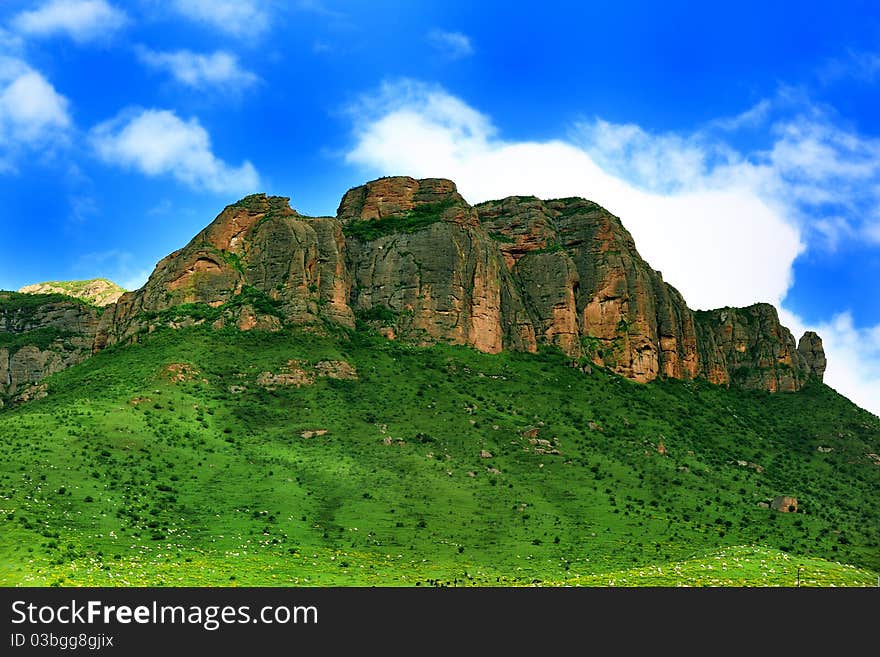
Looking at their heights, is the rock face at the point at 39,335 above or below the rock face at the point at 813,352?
above

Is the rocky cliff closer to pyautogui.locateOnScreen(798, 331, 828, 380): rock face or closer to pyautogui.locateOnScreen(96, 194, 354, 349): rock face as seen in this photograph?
pyautogui.locateOnScreen(96, 194, 354, 349): rock face

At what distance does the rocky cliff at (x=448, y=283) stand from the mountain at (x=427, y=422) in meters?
0.42

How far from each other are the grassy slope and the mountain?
344 millimetres

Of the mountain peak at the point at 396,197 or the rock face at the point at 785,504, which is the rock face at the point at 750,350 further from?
the rock face at the point at 785,504

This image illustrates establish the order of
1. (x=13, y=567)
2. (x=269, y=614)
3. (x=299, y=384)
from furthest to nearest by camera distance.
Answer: (x=299, y=384), (x=13, y=567), (x=269, y=614)

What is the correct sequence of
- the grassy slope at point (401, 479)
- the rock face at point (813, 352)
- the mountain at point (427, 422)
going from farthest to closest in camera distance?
the rock face at point (813, 352), the mountain at point (427, 422), the grassy slope at point (401, 479)

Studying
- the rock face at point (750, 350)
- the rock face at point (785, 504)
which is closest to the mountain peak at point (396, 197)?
the rock face at point (750, 350)

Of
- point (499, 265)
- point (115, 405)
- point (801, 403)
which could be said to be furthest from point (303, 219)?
point (801, 403)

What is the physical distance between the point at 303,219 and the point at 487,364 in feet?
124

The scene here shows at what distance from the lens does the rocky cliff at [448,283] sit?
405 ft

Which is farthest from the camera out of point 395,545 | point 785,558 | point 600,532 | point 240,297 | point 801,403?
point 801,403

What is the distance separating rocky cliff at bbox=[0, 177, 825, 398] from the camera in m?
123

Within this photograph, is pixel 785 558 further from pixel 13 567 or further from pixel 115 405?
pixel 115 405

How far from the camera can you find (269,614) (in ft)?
99.8
